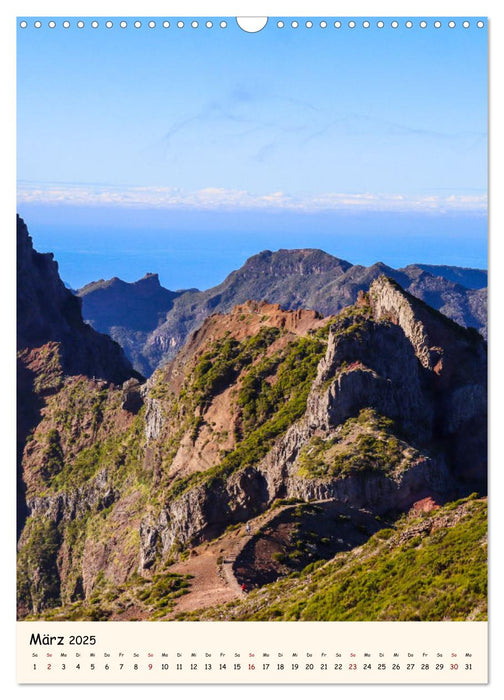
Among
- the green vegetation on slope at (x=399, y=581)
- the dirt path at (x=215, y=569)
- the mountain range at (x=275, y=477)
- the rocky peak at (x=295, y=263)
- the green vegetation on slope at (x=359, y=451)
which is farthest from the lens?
the rocky peak at (x=295, y=263)

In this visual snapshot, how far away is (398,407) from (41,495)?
49.4 metres

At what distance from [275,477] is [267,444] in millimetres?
4131

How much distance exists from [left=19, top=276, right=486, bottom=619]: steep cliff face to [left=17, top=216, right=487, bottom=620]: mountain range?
16 cm

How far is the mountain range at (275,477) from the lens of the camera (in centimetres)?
4041

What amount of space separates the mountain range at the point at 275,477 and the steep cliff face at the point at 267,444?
16 centimetres

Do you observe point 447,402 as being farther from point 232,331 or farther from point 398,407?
point 232,331

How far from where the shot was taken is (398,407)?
63031mm

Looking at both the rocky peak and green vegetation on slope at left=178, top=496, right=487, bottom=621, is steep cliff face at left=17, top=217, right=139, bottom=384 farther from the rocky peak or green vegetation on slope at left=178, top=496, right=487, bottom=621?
green vegetation on slope at left=178, top=496, right=487, bottom=621

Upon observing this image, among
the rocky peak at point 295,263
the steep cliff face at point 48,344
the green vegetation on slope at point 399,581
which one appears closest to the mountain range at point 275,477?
the green vegetation on slope at point 399,581

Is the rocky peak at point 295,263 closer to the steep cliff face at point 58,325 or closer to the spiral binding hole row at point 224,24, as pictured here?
the steep cliff face at point 58,325

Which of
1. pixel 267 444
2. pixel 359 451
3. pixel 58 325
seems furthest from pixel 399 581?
pixel 58 325

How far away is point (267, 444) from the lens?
216 ft

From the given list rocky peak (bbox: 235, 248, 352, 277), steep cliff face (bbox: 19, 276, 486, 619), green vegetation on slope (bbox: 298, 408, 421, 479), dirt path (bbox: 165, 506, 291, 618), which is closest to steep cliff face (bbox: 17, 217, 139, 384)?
steep cliff face (bbox: 19, 276, 486, 619)
